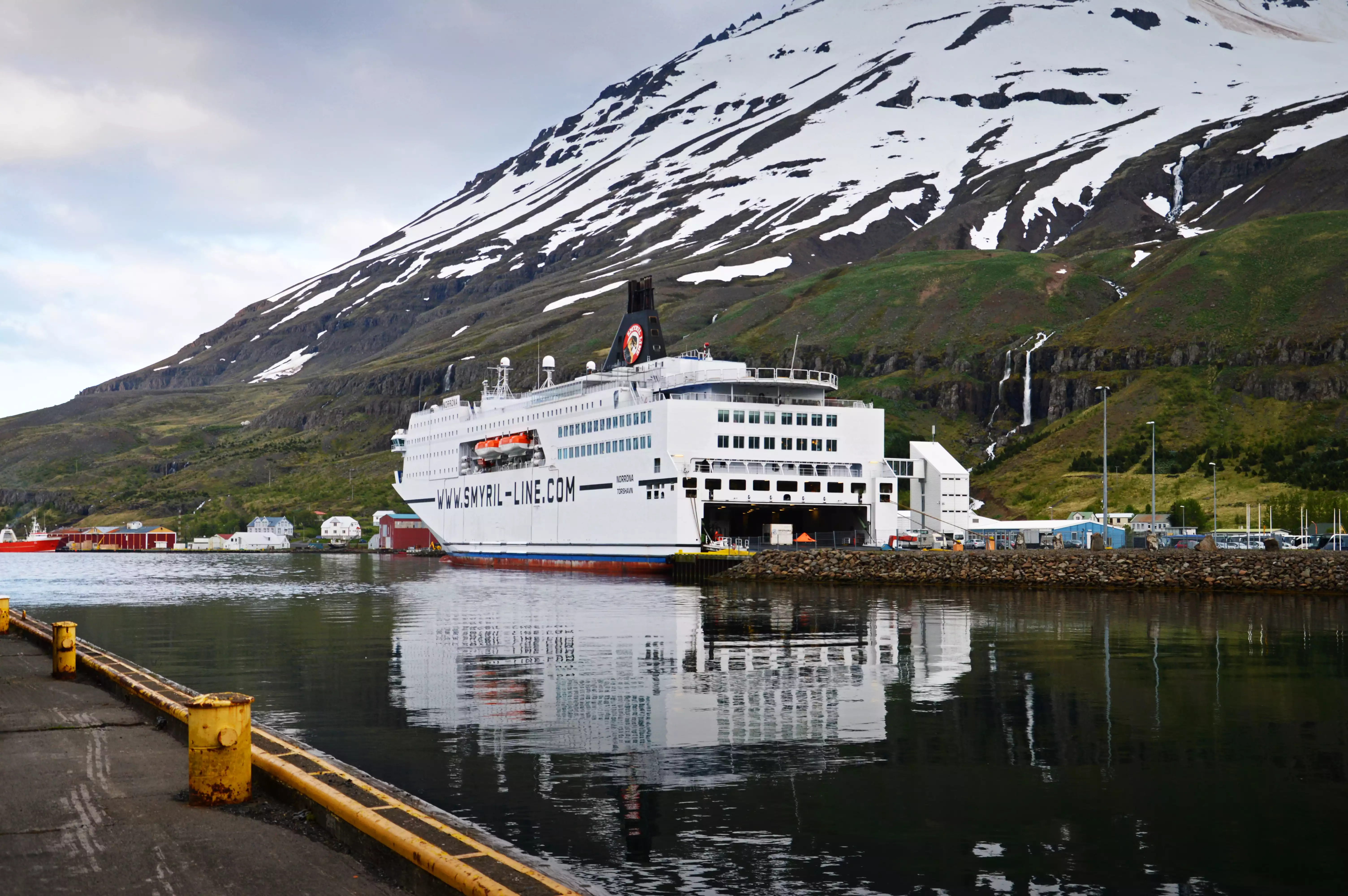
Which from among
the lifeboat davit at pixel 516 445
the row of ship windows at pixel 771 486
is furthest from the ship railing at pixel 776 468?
the lifeboat davit at pixel 516 445

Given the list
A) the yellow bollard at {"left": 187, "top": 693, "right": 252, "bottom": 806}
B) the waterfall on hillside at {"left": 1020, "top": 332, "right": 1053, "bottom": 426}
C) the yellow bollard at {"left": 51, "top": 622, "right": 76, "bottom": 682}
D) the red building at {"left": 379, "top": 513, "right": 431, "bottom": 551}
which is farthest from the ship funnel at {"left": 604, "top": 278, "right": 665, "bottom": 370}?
the waterfall on hillside at {"left": 1020, "top": 332, "right": 1053, "bottom": 426}

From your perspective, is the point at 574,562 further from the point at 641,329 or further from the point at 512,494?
the point at 641,329

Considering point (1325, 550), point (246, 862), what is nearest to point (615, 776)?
point (246, 862)

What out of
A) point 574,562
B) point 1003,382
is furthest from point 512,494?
point 1003,382

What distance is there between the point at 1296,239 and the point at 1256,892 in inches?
6814

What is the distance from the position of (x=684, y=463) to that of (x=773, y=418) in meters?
6.44

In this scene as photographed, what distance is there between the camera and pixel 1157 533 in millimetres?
84750

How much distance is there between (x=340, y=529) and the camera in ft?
579

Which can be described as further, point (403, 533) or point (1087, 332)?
point (1087, 332)

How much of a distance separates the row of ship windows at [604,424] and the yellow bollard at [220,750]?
61852 mm

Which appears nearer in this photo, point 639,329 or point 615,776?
point 615,776

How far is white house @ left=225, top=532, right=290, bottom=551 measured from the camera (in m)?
171

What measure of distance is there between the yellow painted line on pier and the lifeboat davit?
74.8 metres

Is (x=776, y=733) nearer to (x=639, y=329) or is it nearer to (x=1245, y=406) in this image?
(x=639, y=329)
